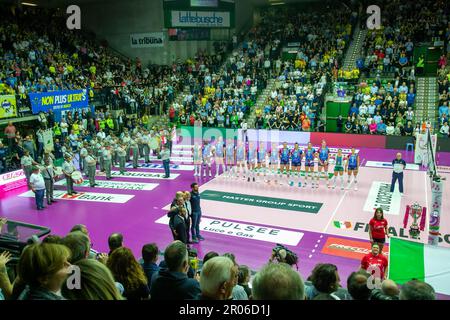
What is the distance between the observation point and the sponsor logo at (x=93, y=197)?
13853 mm

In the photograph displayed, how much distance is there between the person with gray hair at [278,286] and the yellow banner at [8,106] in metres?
19.2

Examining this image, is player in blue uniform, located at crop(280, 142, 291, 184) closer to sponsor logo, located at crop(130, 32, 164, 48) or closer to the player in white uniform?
the player in white uniform

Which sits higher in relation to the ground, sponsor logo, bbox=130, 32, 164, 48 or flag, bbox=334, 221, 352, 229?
sponsor logo, bbox=130, 32, 164, 48

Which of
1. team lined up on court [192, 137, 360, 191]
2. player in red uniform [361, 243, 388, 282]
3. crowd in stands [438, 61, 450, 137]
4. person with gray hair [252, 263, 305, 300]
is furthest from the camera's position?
crowd in stands [438, 61, 450, 137]

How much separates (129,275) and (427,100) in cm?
2454

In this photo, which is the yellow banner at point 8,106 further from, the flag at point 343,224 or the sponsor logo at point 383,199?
the sponsor logo at point 383,199

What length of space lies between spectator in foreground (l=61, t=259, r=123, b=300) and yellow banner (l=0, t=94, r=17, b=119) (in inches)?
729

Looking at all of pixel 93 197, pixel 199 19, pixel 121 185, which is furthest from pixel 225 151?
pixel 199 19

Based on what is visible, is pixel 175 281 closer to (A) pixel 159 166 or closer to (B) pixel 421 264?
(B) pixel 421 264

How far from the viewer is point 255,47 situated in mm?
32438

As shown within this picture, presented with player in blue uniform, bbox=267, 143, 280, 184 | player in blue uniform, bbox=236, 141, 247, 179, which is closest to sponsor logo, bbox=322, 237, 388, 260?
player in blue uniform, bbox=267, 143, 280, 184

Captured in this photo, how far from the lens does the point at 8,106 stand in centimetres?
1872

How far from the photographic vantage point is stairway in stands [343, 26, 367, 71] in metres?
28.8
